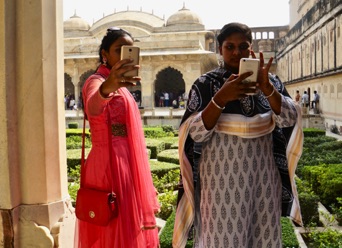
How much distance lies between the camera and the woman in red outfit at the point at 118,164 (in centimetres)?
216

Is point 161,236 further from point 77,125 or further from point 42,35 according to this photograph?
point 77,125

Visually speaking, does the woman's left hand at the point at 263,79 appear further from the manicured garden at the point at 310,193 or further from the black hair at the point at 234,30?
the manicured garden at the point at 310,193

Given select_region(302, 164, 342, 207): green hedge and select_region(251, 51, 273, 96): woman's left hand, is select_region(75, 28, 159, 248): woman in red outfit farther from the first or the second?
select_region(302, 164, 342, 207): green hedge

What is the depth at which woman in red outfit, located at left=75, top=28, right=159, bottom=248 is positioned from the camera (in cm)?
→ 216

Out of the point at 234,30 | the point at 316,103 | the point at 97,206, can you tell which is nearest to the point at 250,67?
the point at 234,30

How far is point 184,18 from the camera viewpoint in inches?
1134

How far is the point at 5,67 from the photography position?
2.33 metres

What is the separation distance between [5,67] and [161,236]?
1610 millimetres

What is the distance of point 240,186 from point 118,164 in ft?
1.98

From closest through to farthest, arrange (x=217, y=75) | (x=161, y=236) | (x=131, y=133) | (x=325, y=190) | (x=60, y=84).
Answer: (x=217, y=75) < (x=131, y=133) < (x=60, y=84) < (x=161, y=236) < (x=325, y=190)

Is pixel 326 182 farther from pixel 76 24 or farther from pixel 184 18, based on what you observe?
pixel 76 24

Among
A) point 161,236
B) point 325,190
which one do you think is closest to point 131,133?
point 161,236

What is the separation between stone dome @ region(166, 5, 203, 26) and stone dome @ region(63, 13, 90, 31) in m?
6.22

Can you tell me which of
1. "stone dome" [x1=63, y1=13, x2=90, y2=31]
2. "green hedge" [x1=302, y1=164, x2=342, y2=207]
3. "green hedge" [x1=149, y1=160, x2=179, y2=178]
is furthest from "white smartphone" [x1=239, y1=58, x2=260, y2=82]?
"stone dome" [x1=63, y1=13, x2=90, y2=31]
